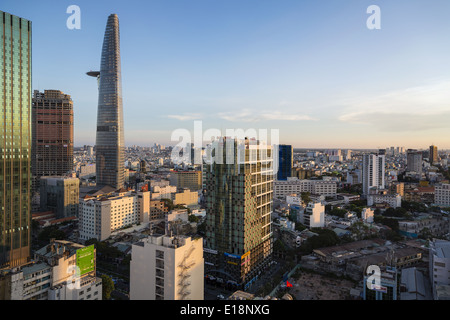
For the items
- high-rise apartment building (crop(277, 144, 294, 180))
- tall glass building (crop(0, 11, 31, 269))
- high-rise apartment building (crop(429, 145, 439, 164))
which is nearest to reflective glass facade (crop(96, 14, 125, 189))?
tall glass building (crop(0, 11, 31, 269))

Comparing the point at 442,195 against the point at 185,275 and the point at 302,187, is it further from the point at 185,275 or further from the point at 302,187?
the point at 185,275

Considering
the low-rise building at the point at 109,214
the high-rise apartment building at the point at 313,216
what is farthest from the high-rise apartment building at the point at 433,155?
the low-rise building at the point at 109,214

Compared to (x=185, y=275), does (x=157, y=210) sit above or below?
below

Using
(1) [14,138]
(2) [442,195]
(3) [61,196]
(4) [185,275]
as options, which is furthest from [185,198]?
(2) [442,195]

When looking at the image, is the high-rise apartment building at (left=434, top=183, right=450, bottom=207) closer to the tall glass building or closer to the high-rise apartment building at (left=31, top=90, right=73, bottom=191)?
the tall glass building

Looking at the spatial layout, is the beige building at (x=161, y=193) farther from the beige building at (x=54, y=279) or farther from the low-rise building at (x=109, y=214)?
the beige building at (x=54, y=279)
